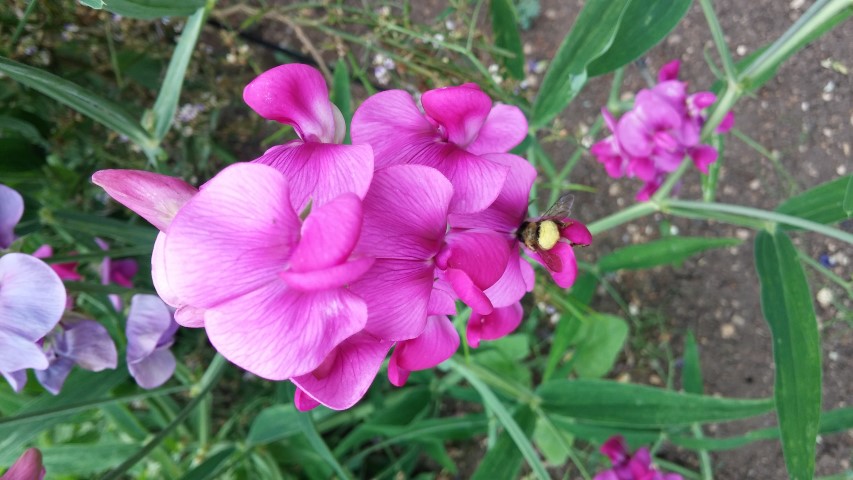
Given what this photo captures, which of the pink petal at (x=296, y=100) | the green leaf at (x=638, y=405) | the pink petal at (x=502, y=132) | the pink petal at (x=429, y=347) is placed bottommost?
the green leaf at (x=638, y=405)

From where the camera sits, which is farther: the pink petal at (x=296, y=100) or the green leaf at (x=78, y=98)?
the green leaf at (x=78, y=98)

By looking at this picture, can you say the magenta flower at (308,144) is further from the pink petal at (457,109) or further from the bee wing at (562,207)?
the bee wing at (562,207)

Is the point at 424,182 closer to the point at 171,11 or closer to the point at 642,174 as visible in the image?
the point at 171,11

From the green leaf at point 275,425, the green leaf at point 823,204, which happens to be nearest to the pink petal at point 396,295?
the green leaf at point 275,425

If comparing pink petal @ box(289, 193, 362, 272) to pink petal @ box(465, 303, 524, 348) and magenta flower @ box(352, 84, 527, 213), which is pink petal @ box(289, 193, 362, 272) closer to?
magenta flower @ box(352, 84, 527, 213)

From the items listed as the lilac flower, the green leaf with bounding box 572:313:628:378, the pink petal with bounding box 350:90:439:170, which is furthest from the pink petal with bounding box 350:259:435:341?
the green leaf with bounding box 572:313:628:378

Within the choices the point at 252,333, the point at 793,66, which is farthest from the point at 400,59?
the point at 793,66

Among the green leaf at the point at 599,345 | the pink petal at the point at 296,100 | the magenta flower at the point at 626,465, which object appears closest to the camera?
the pink petal at the point at 296,100
